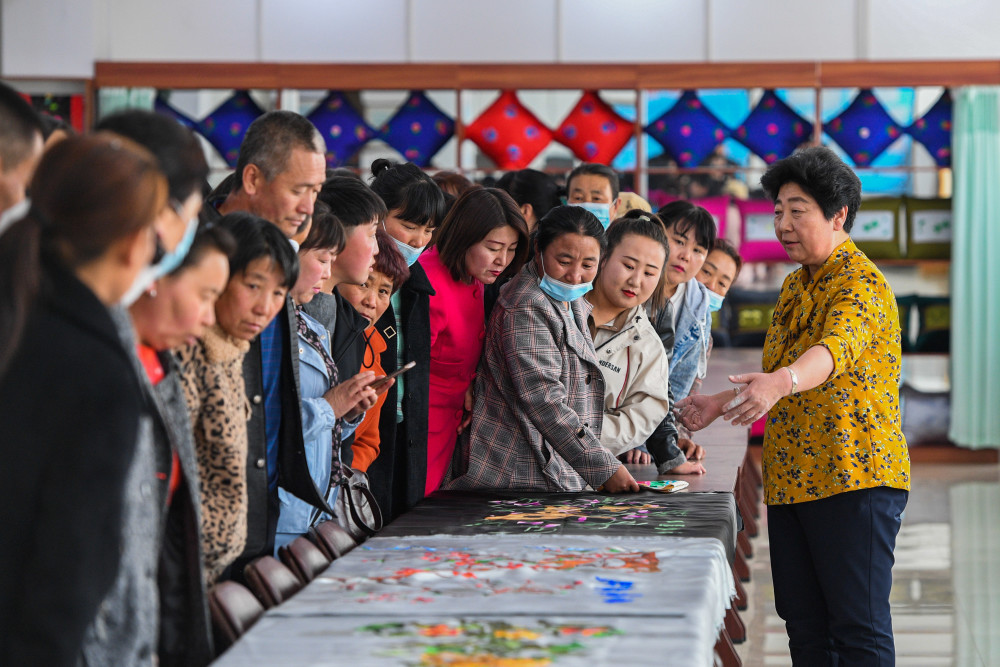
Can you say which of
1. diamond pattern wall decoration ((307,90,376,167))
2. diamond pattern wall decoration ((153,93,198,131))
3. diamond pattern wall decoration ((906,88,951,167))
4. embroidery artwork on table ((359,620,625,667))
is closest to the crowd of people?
embroidery artwork on table ((359,620,625,667))

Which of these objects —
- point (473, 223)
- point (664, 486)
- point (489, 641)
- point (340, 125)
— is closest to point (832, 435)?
point (664, 486)

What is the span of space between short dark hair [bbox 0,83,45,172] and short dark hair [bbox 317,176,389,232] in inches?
39.1

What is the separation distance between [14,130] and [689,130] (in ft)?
22.6

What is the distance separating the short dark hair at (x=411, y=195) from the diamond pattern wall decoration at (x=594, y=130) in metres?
5.07

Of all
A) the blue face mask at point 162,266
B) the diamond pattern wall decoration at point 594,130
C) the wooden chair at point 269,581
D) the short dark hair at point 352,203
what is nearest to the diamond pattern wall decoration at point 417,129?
the diamond pattern wall decoration at point 594,130

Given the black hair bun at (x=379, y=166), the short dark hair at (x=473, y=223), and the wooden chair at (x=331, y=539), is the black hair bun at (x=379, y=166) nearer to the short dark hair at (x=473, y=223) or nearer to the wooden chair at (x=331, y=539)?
the short dark hair at (x=473, y=223)

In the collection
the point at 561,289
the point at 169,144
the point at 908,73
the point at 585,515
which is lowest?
the point at 585,515

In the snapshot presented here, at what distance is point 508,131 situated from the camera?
8375 millimetres

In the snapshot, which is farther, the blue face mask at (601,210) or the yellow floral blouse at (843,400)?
the blue face mask at (601,210)

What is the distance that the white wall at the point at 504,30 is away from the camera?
28.0 feet

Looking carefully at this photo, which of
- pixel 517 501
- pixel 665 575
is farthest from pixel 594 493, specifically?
pixel 665 575

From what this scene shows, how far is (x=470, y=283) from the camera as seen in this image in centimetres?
345

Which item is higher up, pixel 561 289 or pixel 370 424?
pixel 561 289

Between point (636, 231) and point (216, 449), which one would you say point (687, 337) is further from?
point (216, 449)
